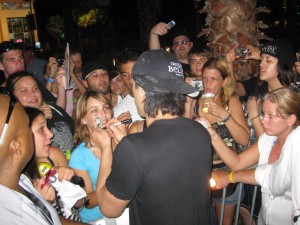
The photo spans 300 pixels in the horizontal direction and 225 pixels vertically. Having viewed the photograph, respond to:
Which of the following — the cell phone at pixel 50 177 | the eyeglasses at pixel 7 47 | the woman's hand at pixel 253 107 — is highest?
the eyeglasses at pixel 7 47

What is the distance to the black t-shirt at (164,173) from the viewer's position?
1.64m

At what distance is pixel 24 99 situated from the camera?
3.38 m

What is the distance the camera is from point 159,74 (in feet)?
6.18

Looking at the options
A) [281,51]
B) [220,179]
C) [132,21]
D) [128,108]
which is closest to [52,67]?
[128,108]

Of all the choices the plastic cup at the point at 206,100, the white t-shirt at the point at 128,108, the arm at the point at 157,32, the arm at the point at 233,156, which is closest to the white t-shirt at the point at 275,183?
the arm at the point at 233,156

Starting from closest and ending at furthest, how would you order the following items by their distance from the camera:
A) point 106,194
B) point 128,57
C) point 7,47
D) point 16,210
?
point 16,210 < point 106,194 < point 128,57 < point 7,47

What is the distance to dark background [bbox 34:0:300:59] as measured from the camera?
12.9 metres

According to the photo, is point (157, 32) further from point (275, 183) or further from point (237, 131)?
point (275, 183)

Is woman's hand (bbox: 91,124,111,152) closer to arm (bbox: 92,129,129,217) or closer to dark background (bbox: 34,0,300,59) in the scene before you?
arm (bbox: 92,129,129,217)

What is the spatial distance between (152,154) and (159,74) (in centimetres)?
57

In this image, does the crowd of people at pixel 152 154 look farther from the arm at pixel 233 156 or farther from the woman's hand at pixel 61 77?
the woman's hand at pixel 61 77

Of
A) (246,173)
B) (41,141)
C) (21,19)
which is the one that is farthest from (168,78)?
(21,19)

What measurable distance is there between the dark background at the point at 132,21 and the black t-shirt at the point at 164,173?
5935 mm

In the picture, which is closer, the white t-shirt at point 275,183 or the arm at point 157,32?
the white t-shirt at point 275,183
